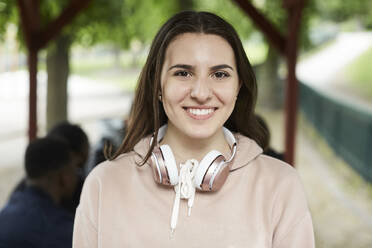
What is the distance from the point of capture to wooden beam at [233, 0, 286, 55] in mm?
5453

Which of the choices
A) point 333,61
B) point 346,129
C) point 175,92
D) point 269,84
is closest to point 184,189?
point 175,92

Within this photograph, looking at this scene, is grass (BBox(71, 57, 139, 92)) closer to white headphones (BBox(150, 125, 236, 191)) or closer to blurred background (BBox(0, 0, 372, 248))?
blurred background (BBox(0, 0, 372, 248))

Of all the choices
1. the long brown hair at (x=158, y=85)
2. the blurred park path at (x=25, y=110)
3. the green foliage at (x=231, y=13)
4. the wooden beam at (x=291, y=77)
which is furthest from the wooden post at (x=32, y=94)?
the green foliage at (x=231, y=13)

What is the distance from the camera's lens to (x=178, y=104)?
1.51 meters

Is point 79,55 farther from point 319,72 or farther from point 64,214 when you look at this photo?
point 64,214

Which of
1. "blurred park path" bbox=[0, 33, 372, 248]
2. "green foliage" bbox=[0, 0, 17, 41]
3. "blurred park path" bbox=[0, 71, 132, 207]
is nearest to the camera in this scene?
"blurred park path" bbox=[0, 33, 372, 248]

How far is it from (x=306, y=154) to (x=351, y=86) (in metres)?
12.6

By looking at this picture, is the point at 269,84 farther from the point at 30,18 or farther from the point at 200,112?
the point at 200,112

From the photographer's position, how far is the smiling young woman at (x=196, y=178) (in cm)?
150

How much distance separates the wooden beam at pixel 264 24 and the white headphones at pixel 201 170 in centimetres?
411

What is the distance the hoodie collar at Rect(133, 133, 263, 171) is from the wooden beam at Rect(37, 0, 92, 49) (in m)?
4.21

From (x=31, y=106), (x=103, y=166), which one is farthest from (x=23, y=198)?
(x=31, y=106)

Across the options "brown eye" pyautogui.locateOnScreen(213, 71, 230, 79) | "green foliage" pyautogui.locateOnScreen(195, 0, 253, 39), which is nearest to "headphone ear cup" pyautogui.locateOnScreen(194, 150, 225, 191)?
"brown eye" pyautogui.locateOnScreen(213, 71, 230, 79)

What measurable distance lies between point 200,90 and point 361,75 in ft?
78.4
